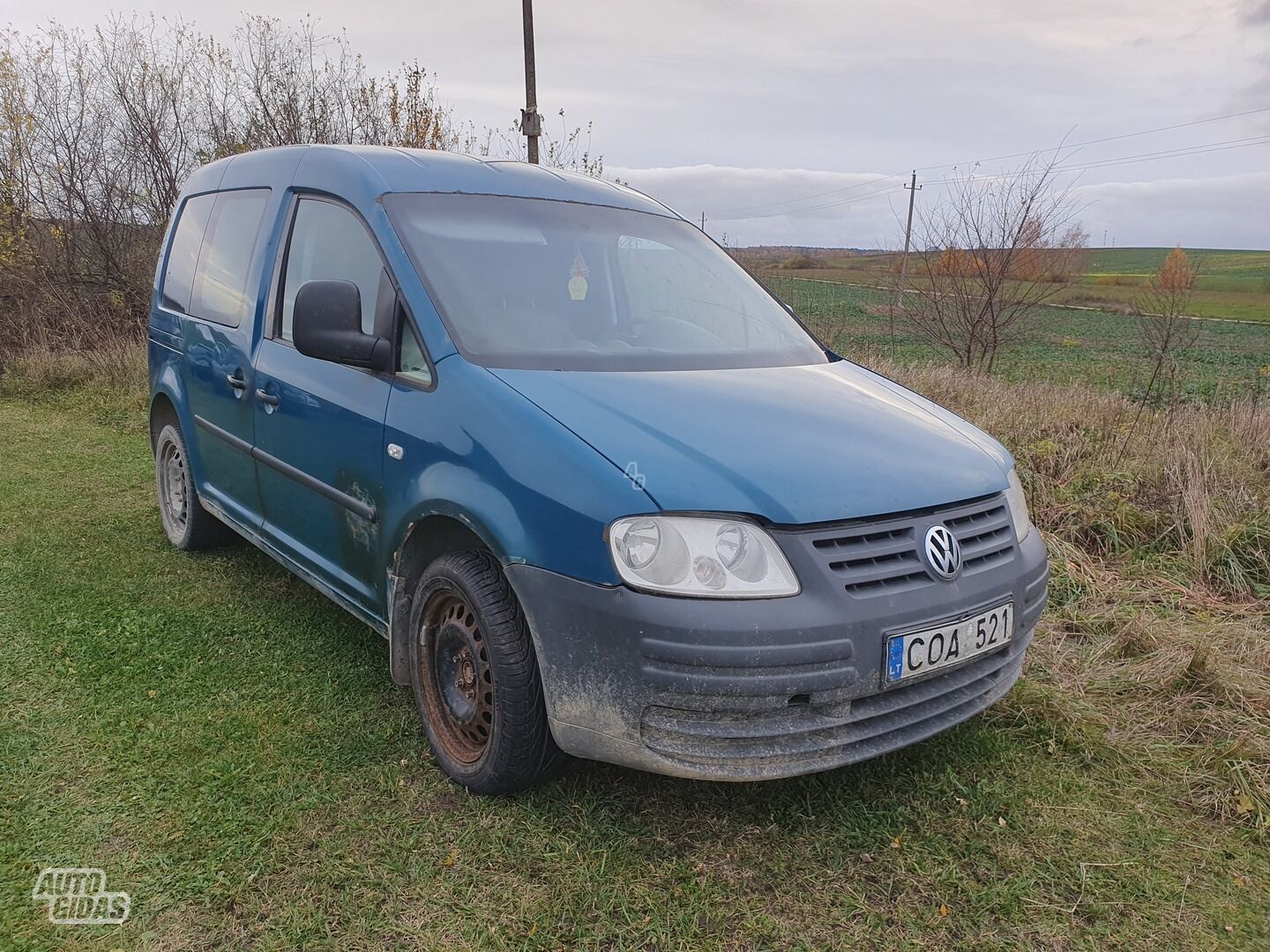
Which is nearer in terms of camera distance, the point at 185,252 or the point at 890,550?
the point at 890,550

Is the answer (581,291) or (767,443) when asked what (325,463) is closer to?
(581,291)

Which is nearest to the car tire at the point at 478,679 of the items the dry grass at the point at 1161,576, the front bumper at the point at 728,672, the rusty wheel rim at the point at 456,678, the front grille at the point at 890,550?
the rusty wheel rim at the point at 456,678

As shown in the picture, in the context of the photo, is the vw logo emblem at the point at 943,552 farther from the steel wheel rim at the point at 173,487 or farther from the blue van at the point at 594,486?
the steel wheel rim at the point at 173,487

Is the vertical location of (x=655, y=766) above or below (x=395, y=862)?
above

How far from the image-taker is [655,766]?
7.14 ft

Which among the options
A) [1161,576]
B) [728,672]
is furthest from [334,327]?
[1161,576]

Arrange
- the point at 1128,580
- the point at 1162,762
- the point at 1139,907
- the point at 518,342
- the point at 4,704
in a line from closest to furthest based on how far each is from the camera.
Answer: the point at 1139,907 < the point at 518,342 < the point at 1162,762 < the point at 4,704 < the point at 1128,580

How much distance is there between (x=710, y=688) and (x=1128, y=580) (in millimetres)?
3222

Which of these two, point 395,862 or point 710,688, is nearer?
point 710,688

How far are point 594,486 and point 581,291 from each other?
115 cm

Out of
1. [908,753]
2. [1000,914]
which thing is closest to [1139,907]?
[1000,914]

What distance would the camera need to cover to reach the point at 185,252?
455 centimetres

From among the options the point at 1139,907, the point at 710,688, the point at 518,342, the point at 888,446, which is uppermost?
the point at 518,342

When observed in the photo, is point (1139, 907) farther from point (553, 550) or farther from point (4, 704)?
point (4, 704)
